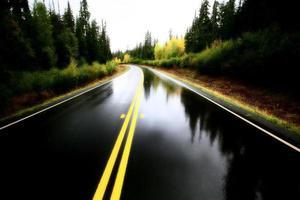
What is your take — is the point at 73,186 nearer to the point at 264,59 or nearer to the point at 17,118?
the point at 17,118

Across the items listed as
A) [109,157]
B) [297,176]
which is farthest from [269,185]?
→ [109,157]

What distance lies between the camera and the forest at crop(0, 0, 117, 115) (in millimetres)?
11406

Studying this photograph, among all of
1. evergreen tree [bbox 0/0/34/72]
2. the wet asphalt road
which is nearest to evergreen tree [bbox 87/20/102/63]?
evergreen tree [bbox 0/0/34/72]

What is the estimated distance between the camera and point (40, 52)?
25.2m

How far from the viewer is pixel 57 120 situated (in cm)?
588

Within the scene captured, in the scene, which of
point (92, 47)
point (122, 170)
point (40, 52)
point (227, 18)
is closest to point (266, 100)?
point (122, 170)

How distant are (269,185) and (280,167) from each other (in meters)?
0.77

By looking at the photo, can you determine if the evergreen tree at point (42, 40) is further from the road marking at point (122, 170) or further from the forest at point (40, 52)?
the road marking at point (122, 170)

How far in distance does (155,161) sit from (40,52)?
29.5 meters

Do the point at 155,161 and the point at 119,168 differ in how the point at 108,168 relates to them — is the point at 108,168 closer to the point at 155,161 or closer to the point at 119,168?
the point at 119,168

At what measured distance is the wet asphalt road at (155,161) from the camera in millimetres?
2539

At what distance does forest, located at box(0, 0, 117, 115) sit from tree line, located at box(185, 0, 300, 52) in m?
17.4

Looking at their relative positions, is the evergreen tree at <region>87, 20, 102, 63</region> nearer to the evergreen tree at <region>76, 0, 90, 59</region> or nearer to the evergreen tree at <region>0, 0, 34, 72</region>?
the evergreen tree at <region>76, 0, 90, 59</region>

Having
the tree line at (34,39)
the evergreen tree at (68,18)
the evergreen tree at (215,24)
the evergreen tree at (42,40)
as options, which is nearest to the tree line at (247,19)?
the evergreen tree at (215,24)
